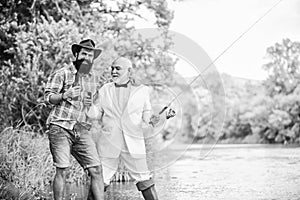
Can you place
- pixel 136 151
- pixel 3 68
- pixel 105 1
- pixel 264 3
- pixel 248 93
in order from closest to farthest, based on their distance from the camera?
pixel 136 151 < pixel 3 68 < pixel 105 1 < pixel 264 3 < pixel 248 93

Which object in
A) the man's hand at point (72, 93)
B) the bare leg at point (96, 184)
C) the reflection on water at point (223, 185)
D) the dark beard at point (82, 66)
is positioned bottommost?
the reflection on water at point (223, 185)

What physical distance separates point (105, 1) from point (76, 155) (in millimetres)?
10542

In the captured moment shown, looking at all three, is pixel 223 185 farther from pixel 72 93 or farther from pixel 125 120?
pixel 72 93

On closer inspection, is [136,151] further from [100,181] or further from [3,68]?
[3,68]

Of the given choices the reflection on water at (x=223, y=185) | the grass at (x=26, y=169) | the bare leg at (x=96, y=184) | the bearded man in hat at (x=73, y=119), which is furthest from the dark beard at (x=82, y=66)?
the reflection on water at (x=223, y=185)

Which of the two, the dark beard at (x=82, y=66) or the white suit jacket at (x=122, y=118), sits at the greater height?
the dark beard at (x=82, y=66)

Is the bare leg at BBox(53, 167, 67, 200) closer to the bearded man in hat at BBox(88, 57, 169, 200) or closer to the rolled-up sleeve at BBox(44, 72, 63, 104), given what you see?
the bearded man in hat at BBox(88, 57, 169, 200)

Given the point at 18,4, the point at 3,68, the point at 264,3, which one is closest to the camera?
the point at 3,68

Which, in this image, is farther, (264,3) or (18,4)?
(264,3)

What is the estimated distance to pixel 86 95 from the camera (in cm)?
587

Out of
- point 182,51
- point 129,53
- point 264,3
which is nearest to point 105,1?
point 129,53

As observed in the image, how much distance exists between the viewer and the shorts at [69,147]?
18.9 feet

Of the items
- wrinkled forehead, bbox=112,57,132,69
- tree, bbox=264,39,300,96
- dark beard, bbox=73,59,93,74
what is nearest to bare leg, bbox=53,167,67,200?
dark beard, bbox=73,59,93,74

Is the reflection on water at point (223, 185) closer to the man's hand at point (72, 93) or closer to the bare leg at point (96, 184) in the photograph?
A: the bare leg at point (96, 184)
